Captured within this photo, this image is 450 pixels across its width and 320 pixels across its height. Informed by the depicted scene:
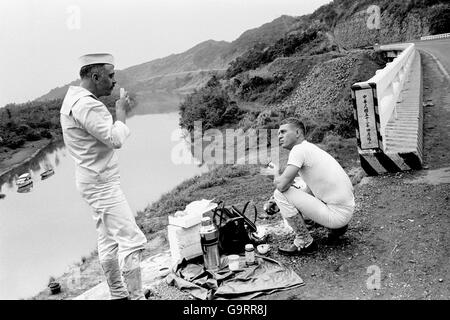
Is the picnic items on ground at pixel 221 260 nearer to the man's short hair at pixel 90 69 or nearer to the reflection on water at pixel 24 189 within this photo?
the man's short hair at pixel 90 69

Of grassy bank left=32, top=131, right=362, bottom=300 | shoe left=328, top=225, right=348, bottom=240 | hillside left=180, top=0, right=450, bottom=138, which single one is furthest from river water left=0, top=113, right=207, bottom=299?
shoe left=328, top=225, right=348, bottom=240

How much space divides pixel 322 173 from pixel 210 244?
4.18 feet

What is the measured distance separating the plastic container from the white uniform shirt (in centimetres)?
143

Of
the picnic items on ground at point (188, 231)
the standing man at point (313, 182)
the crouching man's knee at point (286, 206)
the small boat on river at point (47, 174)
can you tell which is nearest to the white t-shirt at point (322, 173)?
the standing man at point (313, 182)

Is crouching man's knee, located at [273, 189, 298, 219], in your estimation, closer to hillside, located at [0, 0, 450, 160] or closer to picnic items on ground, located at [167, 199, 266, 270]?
picnic items on ground, located at [167, 199, 266, 270]

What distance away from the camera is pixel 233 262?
4293 mm

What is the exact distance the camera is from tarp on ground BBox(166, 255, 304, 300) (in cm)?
386

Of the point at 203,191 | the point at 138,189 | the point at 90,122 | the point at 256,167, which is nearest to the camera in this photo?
the point at 90,122

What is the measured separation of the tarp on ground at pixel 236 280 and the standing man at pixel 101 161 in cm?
60

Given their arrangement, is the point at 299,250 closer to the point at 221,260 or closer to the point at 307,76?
the point at 221,260

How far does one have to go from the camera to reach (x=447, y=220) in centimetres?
442

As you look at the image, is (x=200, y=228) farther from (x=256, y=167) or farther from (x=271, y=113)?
(x=271, y=113)


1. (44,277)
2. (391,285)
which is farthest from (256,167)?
(391,285)

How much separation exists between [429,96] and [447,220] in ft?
25.9
